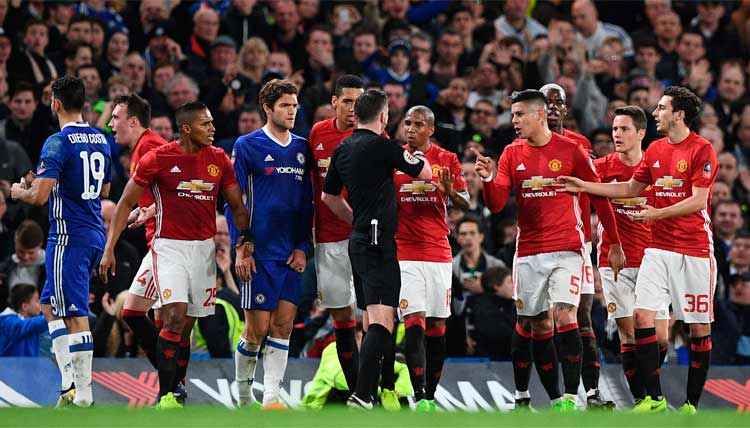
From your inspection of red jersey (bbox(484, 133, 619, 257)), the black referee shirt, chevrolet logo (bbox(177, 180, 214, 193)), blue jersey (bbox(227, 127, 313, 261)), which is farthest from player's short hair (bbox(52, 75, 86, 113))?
red jersey (bbox(484, 133, 619, 257))

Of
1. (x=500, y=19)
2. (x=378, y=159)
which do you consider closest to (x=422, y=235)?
(x=378, y=159)

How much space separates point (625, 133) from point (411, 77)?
243 inches

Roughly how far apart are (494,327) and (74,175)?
17.6 feet

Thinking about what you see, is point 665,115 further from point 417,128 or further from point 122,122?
point 122,122

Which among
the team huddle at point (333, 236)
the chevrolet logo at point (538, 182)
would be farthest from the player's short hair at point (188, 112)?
the chevrolet logo at point (538, 182)

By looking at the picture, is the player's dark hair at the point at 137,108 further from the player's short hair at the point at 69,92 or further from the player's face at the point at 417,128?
the player's face at the point at 417,128

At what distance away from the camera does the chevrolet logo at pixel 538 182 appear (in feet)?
37.6

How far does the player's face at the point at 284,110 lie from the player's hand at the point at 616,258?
3.14 metres

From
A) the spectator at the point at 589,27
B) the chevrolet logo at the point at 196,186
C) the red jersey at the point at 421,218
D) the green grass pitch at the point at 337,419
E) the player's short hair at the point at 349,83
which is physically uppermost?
the spectator at the point at 589,27

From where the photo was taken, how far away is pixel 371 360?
10156mm

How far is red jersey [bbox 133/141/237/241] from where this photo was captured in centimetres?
1120

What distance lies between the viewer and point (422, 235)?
39.2 ft

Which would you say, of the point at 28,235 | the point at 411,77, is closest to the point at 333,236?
the point at 28,235

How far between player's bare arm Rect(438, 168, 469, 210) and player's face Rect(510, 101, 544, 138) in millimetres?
765
